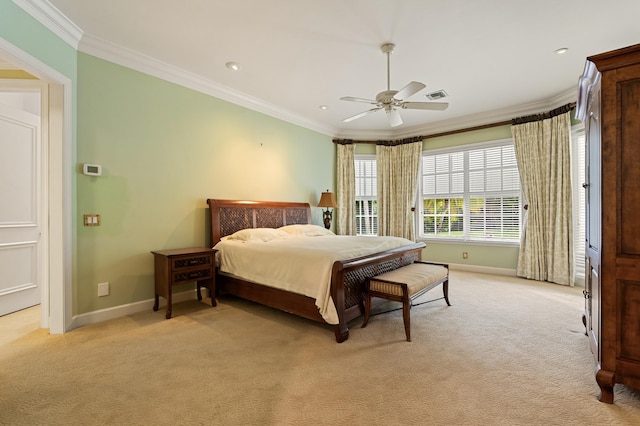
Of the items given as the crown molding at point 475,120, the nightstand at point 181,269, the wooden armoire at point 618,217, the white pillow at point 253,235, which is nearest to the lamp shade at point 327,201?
the crown molding at point 475,120

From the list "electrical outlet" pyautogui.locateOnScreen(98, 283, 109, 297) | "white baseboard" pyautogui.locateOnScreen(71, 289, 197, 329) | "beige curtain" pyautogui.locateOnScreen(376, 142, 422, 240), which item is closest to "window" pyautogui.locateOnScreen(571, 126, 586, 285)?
"beige curtain" pyautogui.locateOnScreen(376, 142, 422, 240)

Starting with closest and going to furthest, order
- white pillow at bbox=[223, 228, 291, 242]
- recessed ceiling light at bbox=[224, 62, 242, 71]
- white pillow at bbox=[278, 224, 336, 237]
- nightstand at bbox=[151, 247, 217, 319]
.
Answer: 1. nightstand at bbox=[151, 247, 217, 319]
2. recessed ceiling light at bbox=[224, 62, 242, 71]
3. white pillow at bbox=[223, 228, 291, 242]
4. white pillow at bbox=[278, 224, 336, 237]

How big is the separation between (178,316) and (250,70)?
302cm

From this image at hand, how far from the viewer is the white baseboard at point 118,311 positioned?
2916 millimetres

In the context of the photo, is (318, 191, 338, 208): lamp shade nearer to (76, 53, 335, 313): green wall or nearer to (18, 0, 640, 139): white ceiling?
(76, 53, 335, 313): green wall

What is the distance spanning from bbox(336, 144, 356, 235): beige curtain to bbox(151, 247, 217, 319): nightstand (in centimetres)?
320

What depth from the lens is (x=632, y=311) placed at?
1705 mm

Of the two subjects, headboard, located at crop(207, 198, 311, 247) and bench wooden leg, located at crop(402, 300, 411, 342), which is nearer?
bench wooden leg, located at crop(402, 300, 411, 342)

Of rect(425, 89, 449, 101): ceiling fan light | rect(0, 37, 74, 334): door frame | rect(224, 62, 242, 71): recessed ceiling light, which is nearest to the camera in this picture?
rect(0, 37, 74, 334): door frame

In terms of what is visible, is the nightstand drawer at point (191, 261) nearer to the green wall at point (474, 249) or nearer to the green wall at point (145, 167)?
the green wall at point (145, 167)

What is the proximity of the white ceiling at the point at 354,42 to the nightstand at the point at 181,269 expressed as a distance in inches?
85.8

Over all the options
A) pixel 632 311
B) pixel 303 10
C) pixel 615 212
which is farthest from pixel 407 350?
pixel 303 10

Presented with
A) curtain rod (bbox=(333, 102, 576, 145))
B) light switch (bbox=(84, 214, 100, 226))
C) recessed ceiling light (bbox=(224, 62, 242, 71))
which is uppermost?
recessed ceiling light (bbox=(224, 62, 242, 71))

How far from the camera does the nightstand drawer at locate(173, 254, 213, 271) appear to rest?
3.18 meters
